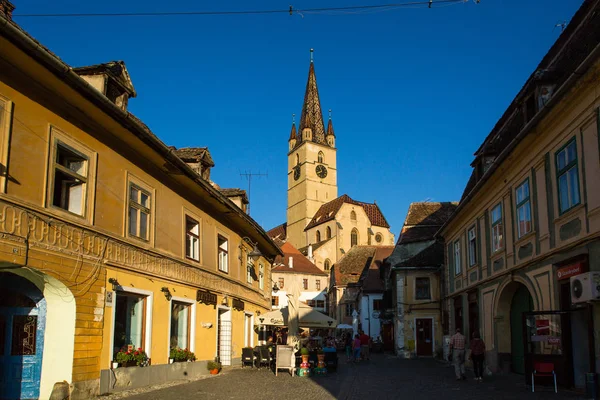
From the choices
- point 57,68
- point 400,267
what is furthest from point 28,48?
point 400,267

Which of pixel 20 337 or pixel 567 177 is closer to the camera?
pixel 20 337

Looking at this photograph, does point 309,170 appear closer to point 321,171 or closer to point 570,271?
point 321,171

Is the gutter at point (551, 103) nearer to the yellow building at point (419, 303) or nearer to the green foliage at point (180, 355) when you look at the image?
the green foliage at point (180, 355)

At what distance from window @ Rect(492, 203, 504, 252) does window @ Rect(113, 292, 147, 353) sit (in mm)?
11690

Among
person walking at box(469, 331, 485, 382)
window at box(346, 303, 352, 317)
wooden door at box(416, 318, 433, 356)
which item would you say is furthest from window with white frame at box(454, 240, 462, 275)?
window at box(346, 303, 352, 317)

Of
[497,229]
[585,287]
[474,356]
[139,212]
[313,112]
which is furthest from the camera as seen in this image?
[313,112]

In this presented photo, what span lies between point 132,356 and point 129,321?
3.17 ft

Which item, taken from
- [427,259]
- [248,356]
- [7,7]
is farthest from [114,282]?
[427,259]

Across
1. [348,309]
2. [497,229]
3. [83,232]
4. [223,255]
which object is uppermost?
[497,229]

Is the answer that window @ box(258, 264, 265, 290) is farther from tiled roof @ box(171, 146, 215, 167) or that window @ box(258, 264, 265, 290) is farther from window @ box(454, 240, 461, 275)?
tiled roof @ box(171, 146, 215, 167)

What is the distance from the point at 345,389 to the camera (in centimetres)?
1602

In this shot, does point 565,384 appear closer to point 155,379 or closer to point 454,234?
point 155,379

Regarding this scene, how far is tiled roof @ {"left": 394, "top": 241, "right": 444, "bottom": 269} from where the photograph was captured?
3828 centimetres

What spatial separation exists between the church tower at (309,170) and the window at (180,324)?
299 ft
